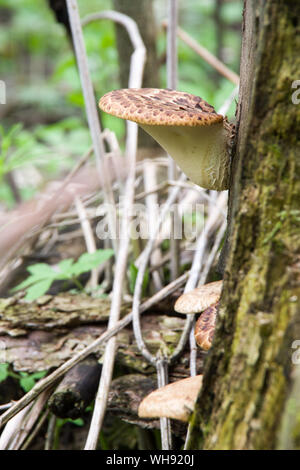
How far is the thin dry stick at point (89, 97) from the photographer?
6.34 ft

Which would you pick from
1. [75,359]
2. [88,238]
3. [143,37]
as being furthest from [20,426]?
[143,37]

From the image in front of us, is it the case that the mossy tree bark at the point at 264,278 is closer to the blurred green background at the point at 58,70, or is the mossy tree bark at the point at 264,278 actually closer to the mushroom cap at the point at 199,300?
the mushroom cap at the point at 199,300

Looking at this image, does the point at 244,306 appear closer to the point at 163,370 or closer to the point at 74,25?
the point at 163,370

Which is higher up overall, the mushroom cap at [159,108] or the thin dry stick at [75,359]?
the mushroom cap at [159,108]

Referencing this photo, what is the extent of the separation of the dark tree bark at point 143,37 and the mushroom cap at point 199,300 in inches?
72.8

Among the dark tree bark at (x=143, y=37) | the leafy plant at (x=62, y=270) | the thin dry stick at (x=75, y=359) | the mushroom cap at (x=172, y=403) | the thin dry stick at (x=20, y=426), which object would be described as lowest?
the thin dry stick at (x=20, y=426)

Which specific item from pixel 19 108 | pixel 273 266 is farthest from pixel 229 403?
pixel 19 108

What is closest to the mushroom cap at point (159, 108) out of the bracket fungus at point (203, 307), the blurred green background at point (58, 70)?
the bracket fungus at point (203, 307)

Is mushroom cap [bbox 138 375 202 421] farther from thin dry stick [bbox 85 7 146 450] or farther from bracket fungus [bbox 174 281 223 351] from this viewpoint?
thin dry stick [bbox 85 7 146 450]

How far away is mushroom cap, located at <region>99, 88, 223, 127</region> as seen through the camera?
115 centimetres

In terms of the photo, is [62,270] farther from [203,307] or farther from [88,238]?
[203,307]

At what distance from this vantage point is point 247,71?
1.25 m

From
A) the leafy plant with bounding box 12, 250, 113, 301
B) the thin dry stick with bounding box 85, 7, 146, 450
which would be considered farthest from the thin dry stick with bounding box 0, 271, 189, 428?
the leafy plant with bounding box 12, 250, 113, 301

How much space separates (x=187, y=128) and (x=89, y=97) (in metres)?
0.92
